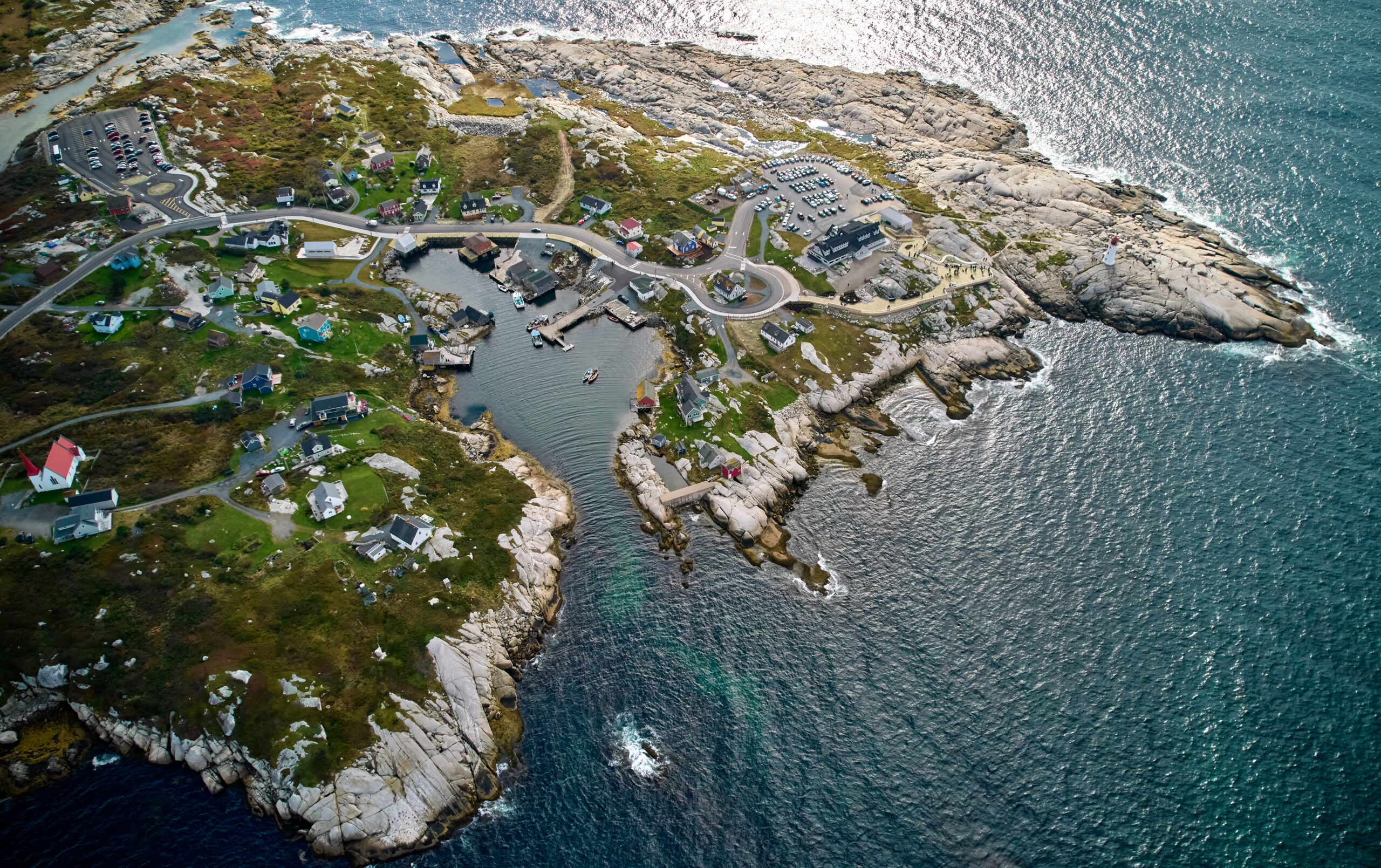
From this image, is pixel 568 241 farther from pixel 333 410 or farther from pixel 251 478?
pixel 251 478

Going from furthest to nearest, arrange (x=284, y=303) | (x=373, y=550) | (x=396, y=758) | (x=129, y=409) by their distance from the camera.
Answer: (x=284, y=303), (x=129, y=409), (x=373, y=550), (x=396, y=758)

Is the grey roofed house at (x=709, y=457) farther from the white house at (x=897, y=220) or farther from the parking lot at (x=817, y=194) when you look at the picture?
the white house at (x=897, y=220)

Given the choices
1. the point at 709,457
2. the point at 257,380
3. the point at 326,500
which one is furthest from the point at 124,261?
the point at 709,457

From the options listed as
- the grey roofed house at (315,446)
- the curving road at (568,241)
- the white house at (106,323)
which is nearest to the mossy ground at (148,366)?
the white house at (106,323)

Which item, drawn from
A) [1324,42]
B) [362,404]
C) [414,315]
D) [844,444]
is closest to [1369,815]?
[844,444]

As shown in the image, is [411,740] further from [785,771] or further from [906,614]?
[906,614]

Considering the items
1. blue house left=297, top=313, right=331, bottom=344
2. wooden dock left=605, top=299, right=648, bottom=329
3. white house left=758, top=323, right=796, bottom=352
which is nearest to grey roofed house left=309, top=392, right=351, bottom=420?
blue house left=297, top=313, right=331, bottom=344

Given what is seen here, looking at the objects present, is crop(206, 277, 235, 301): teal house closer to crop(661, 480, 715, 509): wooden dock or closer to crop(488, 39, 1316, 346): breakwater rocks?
crop(661, 480, 715, 509): wooden dock

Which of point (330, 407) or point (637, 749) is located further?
point (330, 407)
